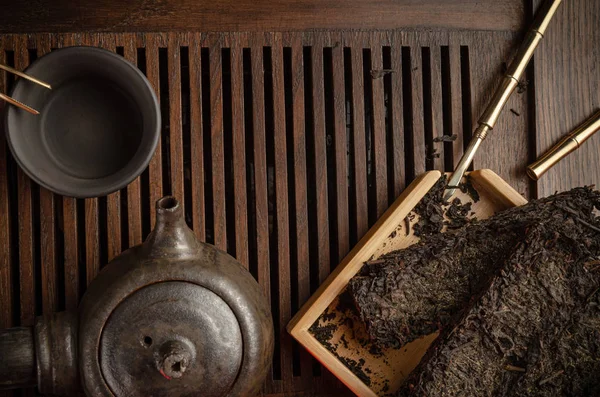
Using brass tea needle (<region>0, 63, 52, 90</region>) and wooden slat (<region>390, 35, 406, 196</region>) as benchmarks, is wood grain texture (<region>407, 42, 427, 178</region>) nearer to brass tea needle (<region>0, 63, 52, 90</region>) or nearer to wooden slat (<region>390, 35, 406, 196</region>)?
wooden slat (<region>390, 35, 406, 196</region>)

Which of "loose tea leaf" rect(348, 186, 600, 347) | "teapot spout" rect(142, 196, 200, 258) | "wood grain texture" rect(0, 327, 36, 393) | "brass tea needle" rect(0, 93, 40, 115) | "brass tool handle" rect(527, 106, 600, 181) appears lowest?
"wood grain texture" rect(0, 327, 36, 393)

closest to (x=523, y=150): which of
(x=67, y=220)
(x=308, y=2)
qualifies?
(x=308, y=2)

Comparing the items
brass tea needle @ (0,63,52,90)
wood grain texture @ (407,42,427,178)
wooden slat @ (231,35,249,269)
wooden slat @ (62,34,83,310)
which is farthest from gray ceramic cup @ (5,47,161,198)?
wood grain texture @ (407,42,427,178)

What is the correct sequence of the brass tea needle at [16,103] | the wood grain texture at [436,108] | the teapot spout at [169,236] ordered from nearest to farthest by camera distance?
the teapot spout at [169,236] → the brass tea needle at [16,103] → the wood grain texture at [436,108]

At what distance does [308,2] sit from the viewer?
1.41m

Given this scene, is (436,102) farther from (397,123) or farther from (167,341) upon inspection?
(167,341)

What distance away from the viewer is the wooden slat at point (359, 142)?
142cm

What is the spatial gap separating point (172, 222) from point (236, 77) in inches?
18.2

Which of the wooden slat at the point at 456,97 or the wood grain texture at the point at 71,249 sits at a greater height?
the wooden slat at the point at 456,97

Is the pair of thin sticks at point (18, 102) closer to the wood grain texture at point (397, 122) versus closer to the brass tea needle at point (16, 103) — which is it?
the brass tea needle at point (16, 103)

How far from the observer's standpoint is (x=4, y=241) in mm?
1354

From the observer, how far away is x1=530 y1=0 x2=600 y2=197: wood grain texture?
1446 mm

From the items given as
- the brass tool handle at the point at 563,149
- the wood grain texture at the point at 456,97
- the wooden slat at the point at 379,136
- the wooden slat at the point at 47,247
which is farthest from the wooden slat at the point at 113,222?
the brass tool handle at the point at 563,149

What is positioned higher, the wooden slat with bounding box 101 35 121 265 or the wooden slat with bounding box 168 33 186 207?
the wooden slat with bounding box 168 33 186 207
